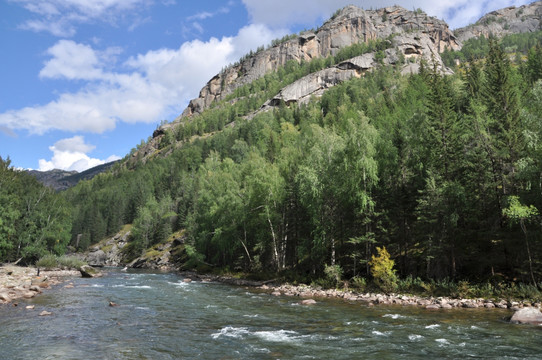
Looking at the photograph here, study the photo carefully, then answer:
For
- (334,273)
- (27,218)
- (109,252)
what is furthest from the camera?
(109,252)

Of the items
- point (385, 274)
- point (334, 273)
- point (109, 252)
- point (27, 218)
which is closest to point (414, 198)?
point (385, 274)

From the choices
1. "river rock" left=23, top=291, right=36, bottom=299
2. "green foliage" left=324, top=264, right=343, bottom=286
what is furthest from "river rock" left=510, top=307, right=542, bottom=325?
"river rock" left=23, top=291, right=36, bottom=299

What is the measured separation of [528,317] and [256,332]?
16183 mm

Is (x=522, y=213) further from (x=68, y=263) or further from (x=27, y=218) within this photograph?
(x=27, y=218)

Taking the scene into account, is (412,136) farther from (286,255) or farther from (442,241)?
(286,255)

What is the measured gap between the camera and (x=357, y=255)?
36188 mm

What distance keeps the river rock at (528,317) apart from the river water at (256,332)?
779 millimetres

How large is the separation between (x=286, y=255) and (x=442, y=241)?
26.1 meters

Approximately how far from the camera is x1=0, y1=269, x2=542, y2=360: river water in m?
14.7

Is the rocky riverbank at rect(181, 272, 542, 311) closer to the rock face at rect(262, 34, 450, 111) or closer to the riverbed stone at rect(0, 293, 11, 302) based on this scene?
the riverbed stone at rect(0, 293, 11, 302)

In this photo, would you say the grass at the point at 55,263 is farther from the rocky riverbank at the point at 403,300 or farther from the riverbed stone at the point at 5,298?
the rocky riverbank at the point at 403,300

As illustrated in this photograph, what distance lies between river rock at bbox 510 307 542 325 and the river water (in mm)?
779

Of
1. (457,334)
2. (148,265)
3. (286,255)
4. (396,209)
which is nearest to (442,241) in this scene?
(396,209)

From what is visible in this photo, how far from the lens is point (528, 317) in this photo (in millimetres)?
19859
